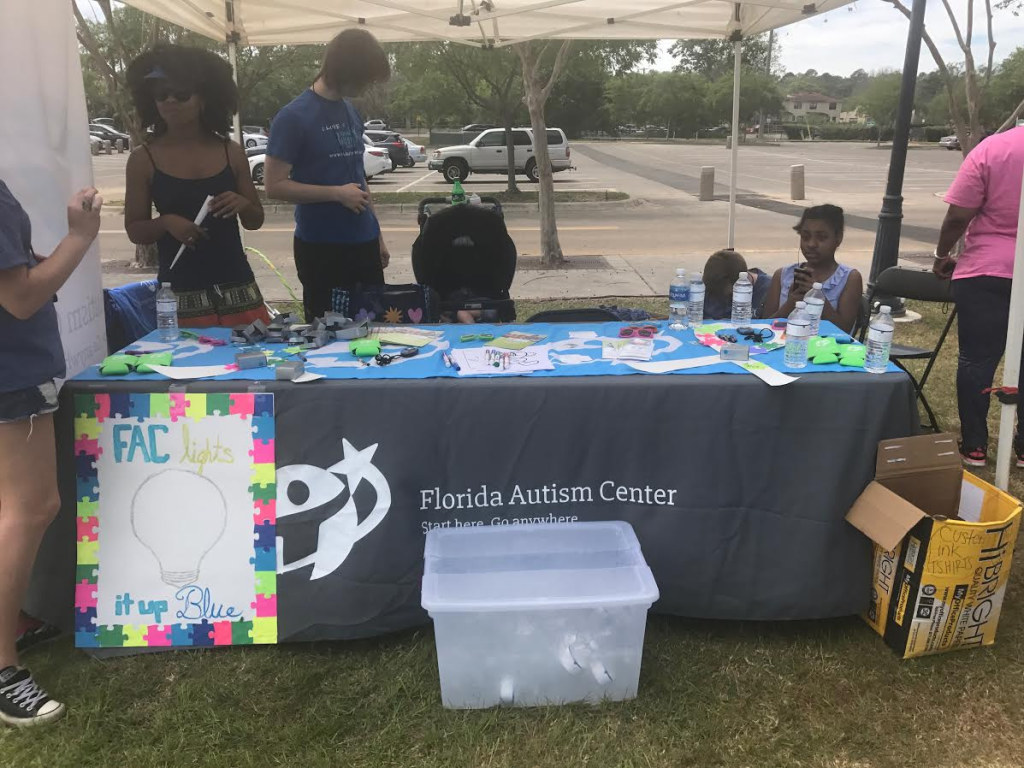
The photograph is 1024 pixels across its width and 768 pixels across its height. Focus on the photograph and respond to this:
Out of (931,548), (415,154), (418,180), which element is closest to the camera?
(931,548)

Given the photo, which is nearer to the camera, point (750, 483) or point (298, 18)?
point (750, 483)

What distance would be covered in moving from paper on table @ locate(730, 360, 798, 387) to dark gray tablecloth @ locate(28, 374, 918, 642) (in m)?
0.03

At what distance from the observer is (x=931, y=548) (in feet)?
7.25

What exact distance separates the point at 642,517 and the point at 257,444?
122cm

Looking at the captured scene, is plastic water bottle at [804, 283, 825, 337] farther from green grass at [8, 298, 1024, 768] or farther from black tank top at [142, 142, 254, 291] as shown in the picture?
black tank top at [142, 142, 254, 291]

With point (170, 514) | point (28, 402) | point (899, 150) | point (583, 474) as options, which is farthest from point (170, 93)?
point (899, 150)

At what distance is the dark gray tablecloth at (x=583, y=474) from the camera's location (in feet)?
7.75

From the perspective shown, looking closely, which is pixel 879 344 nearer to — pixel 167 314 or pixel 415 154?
pixel 167 314

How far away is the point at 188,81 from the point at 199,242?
0.60m

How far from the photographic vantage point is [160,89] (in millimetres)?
2734

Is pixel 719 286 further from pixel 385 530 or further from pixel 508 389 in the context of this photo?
pixel 385 530

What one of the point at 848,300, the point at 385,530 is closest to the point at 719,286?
the point at 848,300

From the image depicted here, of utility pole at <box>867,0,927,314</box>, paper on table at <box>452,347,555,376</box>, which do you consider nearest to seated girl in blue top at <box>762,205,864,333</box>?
paper on table at <box>452,347,555,376</box>

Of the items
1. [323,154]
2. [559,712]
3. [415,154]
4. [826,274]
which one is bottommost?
[559,712]
